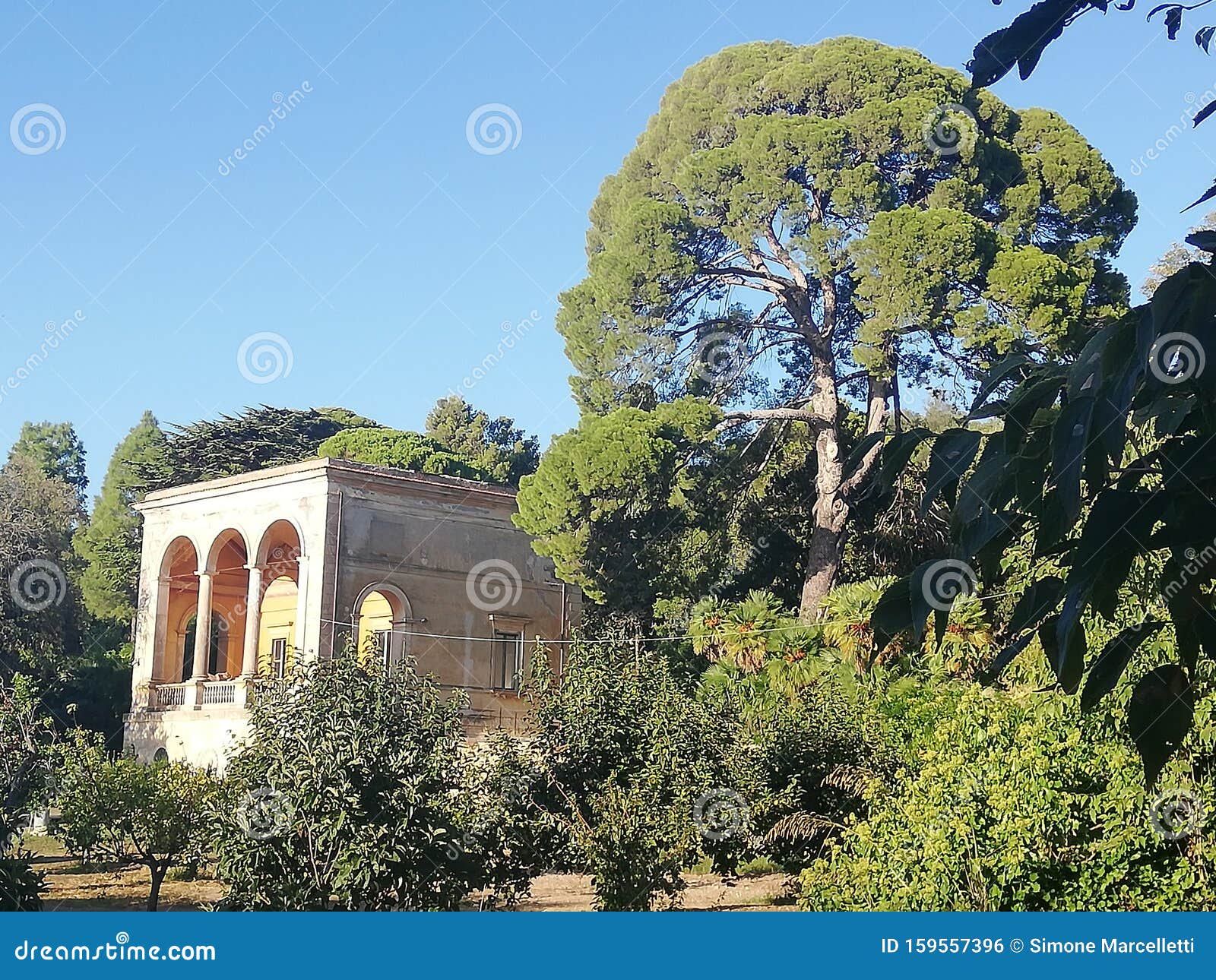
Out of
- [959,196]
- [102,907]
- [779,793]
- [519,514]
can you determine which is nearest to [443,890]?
[779,793]

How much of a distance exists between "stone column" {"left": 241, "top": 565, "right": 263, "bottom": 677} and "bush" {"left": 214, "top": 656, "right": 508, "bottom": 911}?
1388 centimetres

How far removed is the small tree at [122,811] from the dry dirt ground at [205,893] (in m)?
0.71

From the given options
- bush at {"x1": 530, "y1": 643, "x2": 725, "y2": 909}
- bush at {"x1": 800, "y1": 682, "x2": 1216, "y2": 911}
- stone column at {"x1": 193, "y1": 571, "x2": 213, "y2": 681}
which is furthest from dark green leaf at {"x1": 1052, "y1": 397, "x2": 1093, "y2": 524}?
stone column at {"x1": 193, "y1": 571, "x2": 213, "y2": 681}

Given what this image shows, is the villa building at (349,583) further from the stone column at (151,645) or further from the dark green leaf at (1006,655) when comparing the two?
the dark green leaf at (1006,655)

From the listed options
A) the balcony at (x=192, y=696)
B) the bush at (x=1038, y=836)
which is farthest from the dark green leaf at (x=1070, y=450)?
the balcony at (x=192, y=696)

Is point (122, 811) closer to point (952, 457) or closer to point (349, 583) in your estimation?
point (349, 583)

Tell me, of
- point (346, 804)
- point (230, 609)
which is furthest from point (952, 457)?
point (230, 609)

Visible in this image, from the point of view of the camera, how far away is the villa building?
25.4 meters

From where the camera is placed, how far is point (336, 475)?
25.3 meters

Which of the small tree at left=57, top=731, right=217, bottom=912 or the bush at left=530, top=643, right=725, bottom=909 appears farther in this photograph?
the small tree at left=57, top=731, right=217, bottom=912

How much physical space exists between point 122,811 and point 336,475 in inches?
372

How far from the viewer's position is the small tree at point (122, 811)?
55.1ft

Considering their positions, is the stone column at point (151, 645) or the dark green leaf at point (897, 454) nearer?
the dark green leaf at point (897, 454)

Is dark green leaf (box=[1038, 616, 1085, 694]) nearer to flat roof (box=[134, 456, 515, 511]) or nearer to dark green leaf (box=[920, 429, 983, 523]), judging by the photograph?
dark green leaf (box=[920, 429, 983, 523])
